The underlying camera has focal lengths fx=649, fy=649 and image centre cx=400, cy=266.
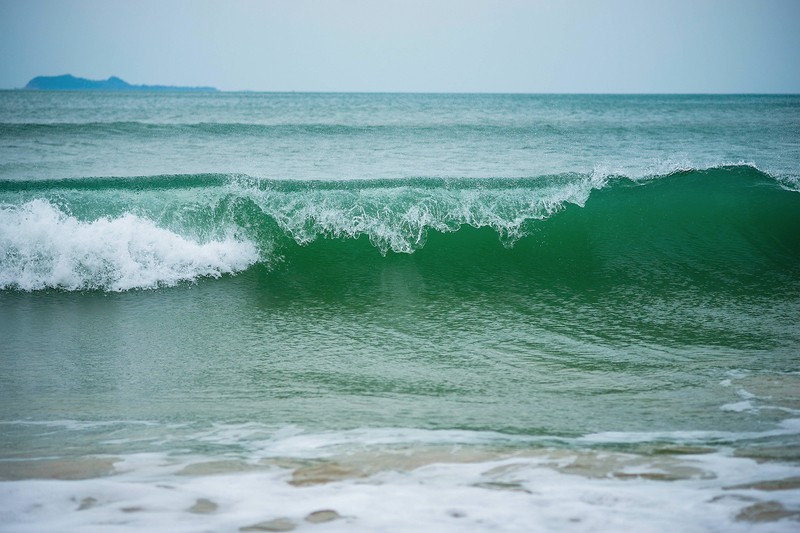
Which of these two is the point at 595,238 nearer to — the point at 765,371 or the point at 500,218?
the point at 500,218

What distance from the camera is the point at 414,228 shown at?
8.59 m

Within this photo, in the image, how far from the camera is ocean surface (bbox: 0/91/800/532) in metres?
3.08

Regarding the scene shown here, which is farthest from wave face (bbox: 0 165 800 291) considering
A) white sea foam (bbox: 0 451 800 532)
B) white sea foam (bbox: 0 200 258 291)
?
white sea foam (bbox: 0 451 800 532)

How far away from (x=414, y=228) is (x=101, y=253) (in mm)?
3796

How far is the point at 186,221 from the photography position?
8.33 metres

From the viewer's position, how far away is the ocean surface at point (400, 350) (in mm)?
3078

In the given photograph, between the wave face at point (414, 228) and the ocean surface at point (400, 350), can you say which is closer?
the ocean surface at point (400, 350)

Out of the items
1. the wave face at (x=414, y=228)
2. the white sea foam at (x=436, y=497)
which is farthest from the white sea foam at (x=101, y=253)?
the white sea foam at (x=436, y=497)

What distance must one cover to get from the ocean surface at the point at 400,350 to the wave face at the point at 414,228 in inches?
1.7

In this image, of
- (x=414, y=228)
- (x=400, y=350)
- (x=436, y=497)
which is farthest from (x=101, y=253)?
(x=436, y=497)

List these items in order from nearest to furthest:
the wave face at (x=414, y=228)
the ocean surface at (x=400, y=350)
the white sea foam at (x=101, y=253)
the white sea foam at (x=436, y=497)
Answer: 1. the white sea foam at (x=436, y=497)
2. the ocean surface at (x=400, y=350)
3. the white sea foam at (x=101, y=253)
4. the wave face at (x=414, y=228)

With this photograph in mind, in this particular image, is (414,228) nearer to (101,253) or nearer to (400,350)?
(400,350)

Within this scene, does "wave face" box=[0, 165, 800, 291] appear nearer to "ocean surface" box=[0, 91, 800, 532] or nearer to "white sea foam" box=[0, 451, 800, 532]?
"ocean surface" box=[0, 91, 800, 532]

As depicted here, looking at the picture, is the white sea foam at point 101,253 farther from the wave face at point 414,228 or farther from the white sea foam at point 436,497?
the white sea foam at point 436,497
